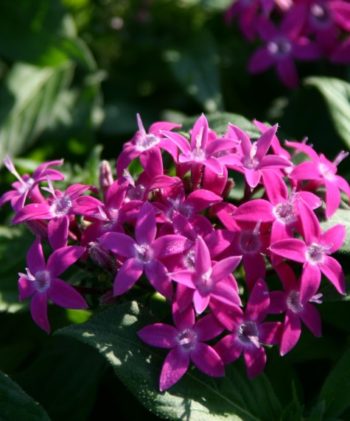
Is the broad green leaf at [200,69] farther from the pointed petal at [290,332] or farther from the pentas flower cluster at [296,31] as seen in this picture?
the pointed petal at [290,332]

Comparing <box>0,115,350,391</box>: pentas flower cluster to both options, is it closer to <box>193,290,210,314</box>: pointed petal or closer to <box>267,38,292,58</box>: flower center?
<box>193,290,210,314</box>: pointed petal

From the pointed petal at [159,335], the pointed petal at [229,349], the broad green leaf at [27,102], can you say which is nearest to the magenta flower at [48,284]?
the pointed petal at [159,335]

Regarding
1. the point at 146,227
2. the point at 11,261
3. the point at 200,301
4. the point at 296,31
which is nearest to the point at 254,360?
the point at 200,301

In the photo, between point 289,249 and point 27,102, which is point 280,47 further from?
point 289,249

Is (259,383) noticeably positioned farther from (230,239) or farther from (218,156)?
(218,156)

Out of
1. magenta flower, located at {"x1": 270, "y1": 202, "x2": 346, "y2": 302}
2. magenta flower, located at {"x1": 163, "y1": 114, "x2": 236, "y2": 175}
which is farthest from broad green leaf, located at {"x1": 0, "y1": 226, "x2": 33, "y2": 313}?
magenta flower, located at {"x1": 270, "y1": 202, "x2": 346, "y2": 302}

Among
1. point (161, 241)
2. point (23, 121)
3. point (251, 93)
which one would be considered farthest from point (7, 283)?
point (251, 93)
